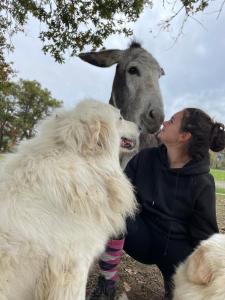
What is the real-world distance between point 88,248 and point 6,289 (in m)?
0.62

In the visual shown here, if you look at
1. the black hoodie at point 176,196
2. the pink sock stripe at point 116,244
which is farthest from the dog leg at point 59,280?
the black hoodie at point 176,196

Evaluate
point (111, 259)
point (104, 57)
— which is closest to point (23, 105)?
point (104, 57)

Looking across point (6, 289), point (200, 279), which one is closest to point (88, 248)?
point (6, 289)

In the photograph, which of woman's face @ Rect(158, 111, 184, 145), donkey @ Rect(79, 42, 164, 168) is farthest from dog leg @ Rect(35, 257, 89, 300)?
donkey @ Rect(79, 42, 164, 168)

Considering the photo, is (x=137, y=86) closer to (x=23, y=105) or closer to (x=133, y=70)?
(x=133, y=70)

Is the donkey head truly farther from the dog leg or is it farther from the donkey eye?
the dog leg

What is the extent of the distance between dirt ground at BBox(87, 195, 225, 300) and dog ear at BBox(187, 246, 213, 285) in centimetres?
189

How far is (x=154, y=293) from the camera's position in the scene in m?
4.40

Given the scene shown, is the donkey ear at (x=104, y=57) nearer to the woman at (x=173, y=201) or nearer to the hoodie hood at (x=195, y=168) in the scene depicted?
the woman at (x=173, y=201)

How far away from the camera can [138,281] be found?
15.4ft

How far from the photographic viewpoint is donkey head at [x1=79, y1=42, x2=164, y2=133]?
5605mm

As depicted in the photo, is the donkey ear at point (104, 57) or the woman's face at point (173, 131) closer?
the woman's face at point (173, 131)

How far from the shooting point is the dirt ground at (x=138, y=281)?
14.1ft

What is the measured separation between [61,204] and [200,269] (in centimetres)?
101
